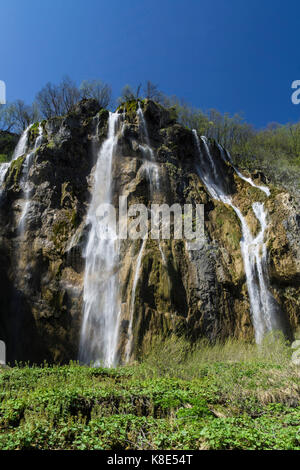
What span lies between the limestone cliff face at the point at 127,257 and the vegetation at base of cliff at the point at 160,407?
404 cm

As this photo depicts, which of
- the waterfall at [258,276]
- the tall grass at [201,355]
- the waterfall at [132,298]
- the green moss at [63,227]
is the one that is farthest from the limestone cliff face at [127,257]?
the tall grass at [201,355]

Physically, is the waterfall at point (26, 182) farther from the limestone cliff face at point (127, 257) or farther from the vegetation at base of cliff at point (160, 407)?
the vegetation at base of cliff at point (160, 407)

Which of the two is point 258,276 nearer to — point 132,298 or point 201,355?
point 201,355

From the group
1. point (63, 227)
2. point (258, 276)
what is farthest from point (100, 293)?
point (258, 276)

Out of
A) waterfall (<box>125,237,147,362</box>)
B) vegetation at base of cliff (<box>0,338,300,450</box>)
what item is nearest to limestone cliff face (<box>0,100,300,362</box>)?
waterfall (<box>125,237,147,362</box>)

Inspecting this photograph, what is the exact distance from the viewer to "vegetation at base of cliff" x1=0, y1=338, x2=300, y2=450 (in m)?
5.86

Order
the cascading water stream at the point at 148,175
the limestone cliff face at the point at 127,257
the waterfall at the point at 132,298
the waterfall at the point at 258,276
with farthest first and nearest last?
the waterfall at the point at 258,276, the limestone cliff face at the point at 127,257, the cascading water stream at the point at 148,175, the waterfall at the point at 132,298

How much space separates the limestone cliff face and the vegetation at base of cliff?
13.3 feet

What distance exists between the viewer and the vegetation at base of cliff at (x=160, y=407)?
5.86 metres

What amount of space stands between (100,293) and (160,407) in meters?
10.3

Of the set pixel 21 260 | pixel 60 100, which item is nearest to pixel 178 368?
pixel 21 260

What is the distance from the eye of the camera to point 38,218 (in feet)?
69.3

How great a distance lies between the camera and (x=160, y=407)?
27.0 feet

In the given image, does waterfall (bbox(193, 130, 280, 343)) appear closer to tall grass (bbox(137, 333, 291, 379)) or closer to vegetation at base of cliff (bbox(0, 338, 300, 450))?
tall grass (bbox(137, 333, 291, 379))
